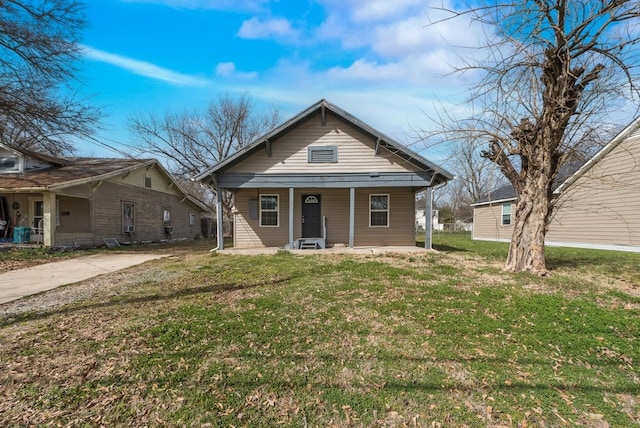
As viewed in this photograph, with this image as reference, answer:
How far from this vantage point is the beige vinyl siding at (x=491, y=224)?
781 inches

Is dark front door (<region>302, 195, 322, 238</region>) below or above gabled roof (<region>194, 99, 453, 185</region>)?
below

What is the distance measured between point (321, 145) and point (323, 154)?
36 centimetres

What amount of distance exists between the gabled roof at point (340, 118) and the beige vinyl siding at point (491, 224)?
10401mm

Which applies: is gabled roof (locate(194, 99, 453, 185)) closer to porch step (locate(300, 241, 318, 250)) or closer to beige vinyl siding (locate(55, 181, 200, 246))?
porch step (locate(300, 241, 318, 250))

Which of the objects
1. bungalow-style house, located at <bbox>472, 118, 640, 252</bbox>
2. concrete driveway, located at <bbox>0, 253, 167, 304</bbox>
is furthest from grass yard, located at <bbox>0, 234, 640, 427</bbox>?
bungalow-style house, located at <bbox>472, 118, 640, 252</bbox>

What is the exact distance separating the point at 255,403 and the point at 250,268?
5.38 metres

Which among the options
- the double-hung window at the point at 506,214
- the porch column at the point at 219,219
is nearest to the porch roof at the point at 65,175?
the porch column at the point at 219,219

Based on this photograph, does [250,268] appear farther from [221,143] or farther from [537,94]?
[221,143]

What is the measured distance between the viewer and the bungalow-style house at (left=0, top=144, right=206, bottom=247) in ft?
40.5

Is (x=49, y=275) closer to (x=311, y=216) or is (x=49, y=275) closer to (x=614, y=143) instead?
(x=311, y=216)

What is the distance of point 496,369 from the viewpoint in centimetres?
289

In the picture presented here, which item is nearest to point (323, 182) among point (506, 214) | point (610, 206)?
point (610, 206)

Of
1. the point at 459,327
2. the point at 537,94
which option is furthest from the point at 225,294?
the point at 537,94

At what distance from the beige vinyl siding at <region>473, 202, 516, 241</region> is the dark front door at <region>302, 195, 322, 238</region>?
40.7 ft
